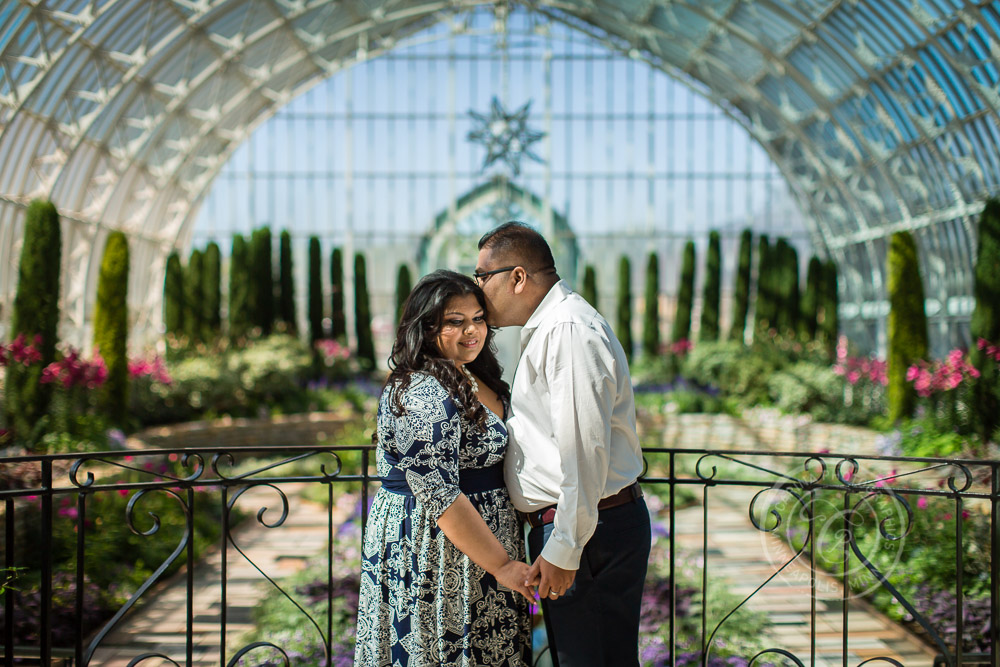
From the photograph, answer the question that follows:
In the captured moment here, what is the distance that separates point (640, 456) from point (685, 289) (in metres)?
16.4

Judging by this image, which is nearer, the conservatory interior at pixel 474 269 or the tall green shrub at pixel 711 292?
the conservatory interior at pixel 474 269

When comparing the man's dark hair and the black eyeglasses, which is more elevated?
the man's dark hair

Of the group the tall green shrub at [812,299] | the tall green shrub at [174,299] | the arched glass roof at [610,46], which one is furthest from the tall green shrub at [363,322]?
the tall green shrub at [812,299]

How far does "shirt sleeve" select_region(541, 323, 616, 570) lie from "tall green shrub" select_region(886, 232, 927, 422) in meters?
9.98

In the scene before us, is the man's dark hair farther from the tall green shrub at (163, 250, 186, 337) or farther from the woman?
the tall green shrub at (163, 250, 186, 337)

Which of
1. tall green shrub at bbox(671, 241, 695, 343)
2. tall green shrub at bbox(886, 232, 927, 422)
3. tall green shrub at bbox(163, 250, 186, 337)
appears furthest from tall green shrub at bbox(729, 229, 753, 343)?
tall green shrub at bbox(163, 250, 186, 337)

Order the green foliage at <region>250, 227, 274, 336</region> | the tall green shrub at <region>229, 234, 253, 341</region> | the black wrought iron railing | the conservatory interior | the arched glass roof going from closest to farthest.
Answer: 1. the black wrought iron railing
2. the conservatory interior
3. the arched glass roof
4. the tall green shrub at <region>229, 234, 253, 341</region>
5. the green foliage at <region>250, 227, 274, 336</region>

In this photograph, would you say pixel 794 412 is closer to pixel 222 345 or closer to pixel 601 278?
pixel 601 278

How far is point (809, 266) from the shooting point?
17.7 meters

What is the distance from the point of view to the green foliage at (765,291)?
1739cm

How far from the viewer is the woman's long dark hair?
6.92 feet

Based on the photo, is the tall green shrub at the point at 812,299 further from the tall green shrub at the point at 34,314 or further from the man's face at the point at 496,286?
the man's face at the point at 496,286

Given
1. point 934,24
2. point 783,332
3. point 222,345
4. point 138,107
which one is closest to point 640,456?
point 934,24

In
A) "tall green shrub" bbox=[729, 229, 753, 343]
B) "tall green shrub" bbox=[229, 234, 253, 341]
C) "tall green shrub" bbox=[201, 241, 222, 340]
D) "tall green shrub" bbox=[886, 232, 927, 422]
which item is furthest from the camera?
"tall green shrub" bbox=[729, 229, 753, 343]
